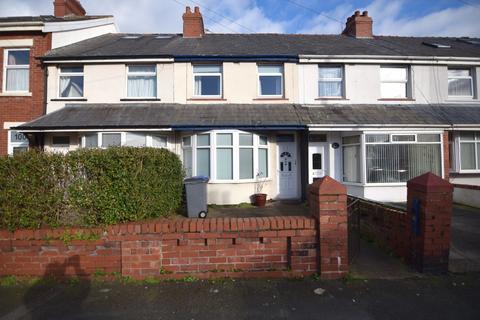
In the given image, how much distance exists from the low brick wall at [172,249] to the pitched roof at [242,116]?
592cm

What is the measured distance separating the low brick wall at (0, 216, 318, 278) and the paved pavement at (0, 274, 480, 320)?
185mm

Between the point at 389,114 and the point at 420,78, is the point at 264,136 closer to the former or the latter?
the point at 389,114

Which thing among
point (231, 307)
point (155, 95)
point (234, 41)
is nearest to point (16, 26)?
point (155, 95)

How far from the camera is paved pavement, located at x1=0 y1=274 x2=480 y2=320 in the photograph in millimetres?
3062

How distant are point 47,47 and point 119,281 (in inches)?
447

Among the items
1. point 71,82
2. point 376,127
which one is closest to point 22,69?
point 71,82

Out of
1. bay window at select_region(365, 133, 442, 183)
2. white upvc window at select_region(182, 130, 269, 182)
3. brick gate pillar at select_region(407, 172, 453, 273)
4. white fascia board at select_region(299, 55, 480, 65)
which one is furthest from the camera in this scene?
white fascia board at select_region(299, 55, 480, 65)

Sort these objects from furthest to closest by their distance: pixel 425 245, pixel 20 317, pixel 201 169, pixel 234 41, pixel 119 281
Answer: pixel 234 41
pixel 201 169
pixel 425 245
pixel 119 281
pixel 20 317

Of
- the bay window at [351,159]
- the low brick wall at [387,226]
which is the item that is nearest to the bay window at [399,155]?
the bay window at [351,159]

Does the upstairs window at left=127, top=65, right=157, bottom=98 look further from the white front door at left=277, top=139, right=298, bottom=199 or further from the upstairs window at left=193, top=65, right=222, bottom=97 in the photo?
the white front door at left=277, top=139, right=298, bottom=199

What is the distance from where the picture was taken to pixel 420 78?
11.3 metres

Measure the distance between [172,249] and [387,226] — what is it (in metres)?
3.64

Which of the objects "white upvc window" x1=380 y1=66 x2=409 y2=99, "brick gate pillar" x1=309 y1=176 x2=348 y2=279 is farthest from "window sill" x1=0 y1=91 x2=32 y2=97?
"white upvc window" x1=380 y1=66 x2=409 y2=99

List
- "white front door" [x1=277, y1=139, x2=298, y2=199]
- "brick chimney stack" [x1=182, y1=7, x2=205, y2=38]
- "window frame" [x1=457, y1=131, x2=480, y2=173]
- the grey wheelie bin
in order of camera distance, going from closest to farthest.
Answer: the grey wheelie bin < "white front door" [x1=277, y1=139, x2=298, y2=199] < "window frame" [x1=457, y1=131, x2=480, y2=173] < "brick chimney stack" [x1=182, y1=7, x2=205, y2=38]
